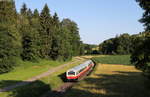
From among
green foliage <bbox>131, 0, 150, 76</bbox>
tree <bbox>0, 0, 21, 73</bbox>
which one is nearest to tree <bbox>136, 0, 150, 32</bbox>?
green foliage <bbox>131, 0, 150, 76</bbox>

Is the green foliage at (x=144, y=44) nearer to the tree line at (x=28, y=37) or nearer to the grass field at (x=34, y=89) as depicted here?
the grass field at (x=34, y=89)

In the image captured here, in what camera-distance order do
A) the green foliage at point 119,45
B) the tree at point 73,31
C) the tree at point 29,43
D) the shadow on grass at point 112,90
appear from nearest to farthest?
the shadow on grass at point 112,90, the tree at point 29,43, the tree at point 73,31, the green foliage at point 119,45

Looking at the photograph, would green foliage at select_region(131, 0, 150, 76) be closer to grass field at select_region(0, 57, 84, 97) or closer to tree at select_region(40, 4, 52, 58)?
grass field at select_region(0, 57, 84, 97)

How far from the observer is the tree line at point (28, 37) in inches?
1783

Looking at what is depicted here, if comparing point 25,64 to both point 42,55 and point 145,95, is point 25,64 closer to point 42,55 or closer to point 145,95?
point 42,55

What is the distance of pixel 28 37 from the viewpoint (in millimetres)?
61281

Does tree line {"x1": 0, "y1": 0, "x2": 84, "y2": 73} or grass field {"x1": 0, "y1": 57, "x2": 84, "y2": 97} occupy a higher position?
tree line {"x1": 0, "y1": 0, "x2": 84, "y2": 73}

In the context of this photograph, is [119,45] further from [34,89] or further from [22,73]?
[34,89]

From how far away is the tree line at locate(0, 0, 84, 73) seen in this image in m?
45.3

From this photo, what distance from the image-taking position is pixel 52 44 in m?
76.1

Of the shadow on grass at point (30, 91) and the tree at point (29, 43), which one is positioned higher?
the tree at point (29, 43)

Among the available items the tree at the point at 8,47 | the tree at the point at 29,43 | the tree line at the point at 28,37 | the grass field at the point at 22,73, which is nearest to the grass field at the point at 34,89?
the grass field at the point at 22,73

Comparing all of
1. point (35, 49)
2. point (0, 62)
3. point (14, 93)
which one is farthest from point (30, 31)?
point (14, 93)

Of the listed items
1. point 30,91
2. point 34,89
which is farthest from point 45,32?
point 30,91
